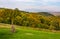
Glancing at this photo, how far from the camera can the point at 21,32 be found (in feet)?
66.9

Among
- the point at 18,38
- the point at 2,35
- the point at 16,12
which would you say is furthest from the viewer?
the point at 16,12

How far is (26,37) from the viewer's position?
18.1 metres

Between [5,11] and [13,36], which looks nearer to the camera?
[13,36]

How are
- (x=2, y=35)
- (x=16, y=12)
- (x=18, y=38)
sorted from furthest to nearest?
(x=16, y=12) < (x=2, y=35) < (x=18, y=38)

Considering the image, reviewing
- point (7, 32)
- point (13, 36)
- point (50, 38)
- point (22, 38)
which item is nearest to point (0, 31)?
point (7, 32)

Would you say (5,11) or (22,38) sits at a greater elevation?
(5,11)

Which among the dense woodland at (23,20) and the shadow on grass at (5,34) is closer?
the shadow on grass at (5,34)

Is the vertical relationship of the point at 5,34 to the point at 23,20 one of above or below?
below

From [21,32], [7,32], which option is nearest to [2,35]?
[7,32]

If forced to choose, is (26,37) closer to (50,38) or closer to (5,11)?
(50,38)

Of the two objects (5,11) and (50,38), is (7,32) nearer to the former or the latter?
(50,38)

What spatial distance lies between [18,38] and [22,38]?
1.40ft

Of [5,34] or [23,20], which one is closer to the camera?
[5,34]

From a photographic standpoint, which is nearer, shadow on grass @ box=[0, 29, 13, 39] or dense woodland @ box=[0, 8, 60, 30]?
shadow on grass @ box=[0, 29, 13, 39]
